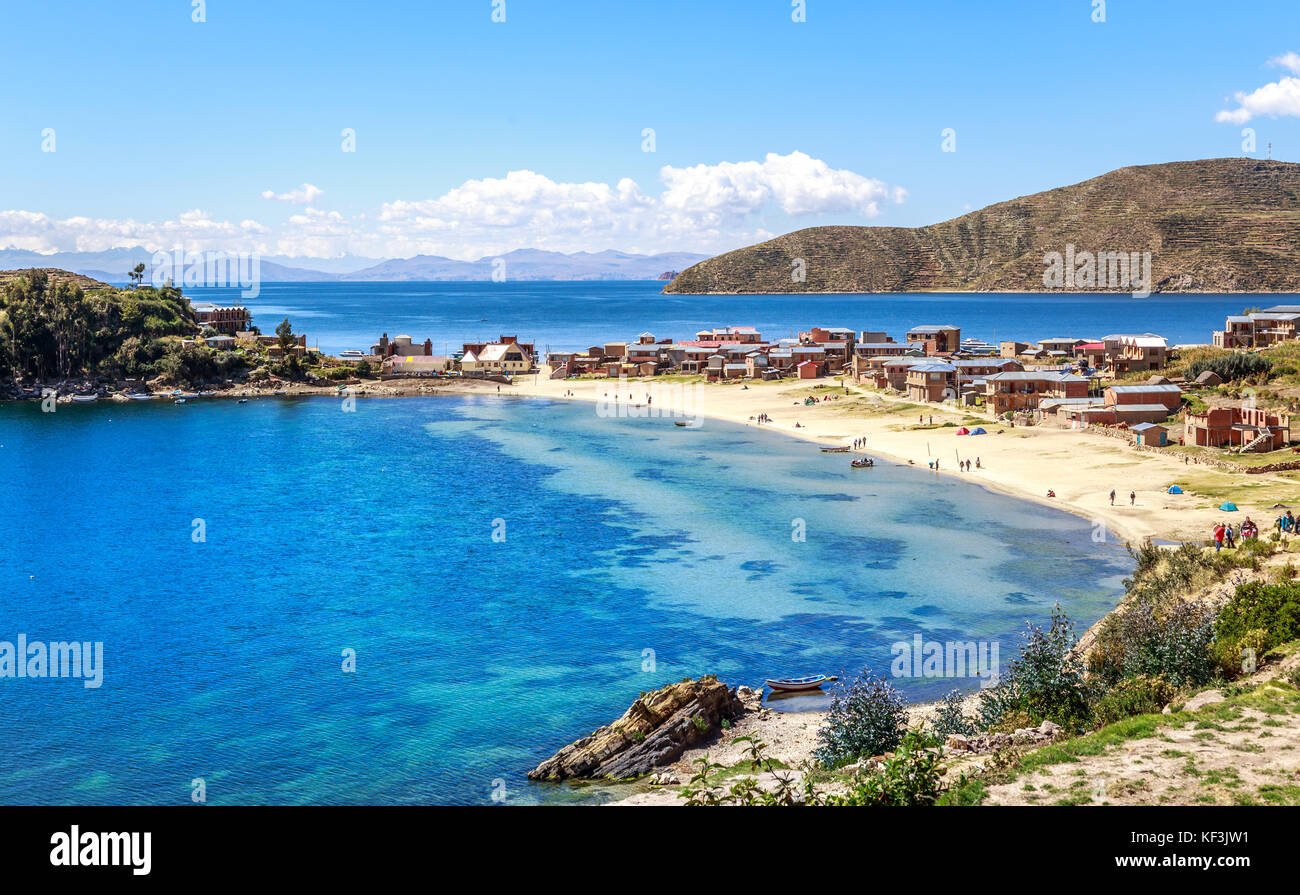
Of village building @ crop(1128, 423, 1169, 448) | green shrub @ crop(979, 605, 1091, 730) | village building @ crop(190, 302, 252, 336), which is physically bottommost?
green shrub @ crop(979, 605, 1091, 730)

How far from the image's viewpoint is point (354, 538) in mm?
53781

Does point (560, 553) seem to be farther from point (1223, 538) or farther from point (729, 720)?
point (1223, 538)

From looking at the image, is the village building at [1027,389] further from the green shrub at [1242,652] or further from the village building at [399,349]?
the village building at [399,349]

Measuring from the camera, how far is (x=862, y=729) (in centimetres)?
2406

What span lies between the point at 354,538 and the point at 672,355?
7903cm

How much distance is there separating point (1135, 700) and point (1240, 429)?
151 feet

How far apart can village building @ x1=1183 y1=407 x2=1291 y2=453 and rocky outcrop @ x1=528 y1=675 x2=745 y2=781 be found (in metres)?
44.8

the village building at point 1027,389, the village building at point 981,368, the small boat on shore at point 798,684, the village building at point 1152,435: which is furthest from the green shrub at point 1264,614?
the village building at point 981,368

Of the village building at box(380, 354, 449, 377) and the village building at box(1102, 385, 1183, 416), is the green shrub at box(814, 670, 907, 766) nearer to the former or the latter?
the village building at box(1102, 385, 1183, 416)

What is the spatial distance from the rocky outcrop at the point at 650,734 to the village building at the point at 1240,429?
1765 inches

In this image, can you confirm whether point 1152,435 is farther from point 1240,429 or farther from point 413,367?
point 413,367

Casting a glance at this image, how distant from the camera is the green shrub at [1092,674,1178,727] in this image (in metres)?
21.4

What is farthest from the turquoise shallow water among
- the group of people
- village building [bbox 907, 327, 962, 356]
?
village building [bbox 907, 327, 962, 356]
